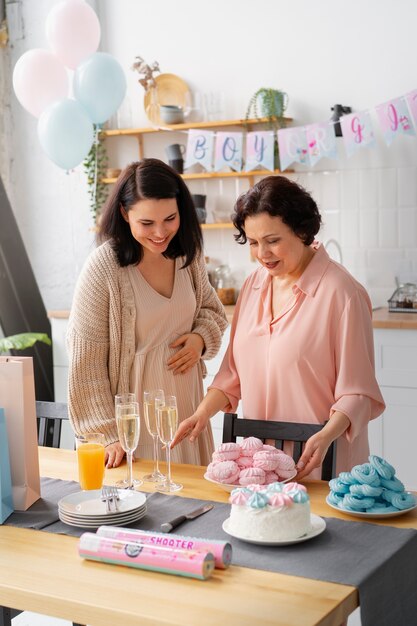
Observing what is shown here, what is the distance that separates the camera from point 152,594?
155 cm

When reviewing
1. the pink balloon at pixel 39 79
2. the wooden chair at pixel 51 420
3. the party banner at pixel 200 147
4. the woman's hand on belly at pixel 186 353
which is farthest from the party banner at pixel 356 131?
the wooden chair at pixel 51 420

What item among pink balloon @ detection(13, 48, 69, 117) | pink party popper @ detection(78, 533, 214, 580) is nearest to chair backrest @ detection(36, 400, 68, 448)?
pink party popper @ detection(78, 533, 214, 580)

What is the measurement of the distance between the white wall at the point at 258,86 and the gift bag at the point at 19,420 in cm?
306

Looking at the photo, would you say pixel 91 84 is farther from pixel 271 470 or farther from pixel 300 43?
pixel 271 470

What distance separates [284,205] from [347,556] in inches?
38.9

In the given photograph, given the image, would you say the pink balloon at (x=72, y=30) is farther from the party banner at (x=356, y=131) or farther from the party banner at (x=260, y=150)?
the party banner at (x=356, y=131)

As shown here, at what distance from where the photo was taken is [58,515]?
198cm

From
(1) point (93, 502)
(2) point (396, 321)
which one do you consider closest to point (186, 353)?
(1) point (93, 502)

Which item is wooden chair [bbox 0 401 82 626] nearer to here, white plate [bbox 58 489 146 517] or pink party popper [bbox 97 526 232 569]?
white plate [bbox 58 489 146 517]

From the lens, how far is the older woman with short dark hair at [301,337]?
7.49ft

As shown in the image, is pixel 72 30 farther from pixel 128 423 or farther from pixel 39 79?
pixel 128 423

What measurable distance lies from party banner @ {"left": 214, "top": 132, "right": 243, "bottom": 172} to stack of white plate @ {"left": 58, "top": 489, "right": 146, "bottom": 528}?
3.12 metres

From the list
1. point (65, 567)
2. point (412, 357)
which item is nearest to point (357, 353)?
point (65, 567)

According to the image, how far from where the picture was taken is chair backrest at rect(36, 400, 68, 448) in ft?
9.00
